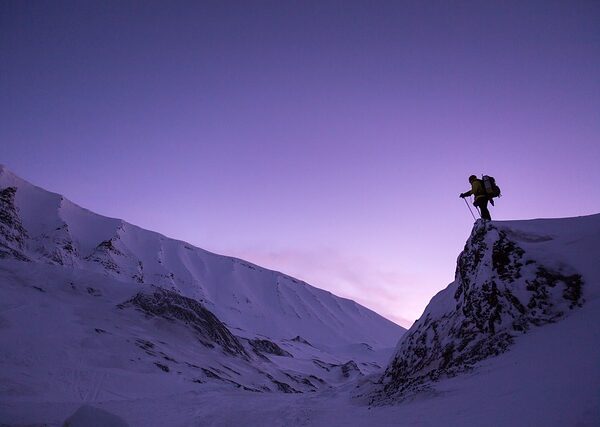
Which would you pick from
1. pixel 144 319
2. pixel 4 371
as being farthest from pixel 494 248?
pixel 144 319

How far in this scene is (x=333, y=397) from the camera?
1575cm

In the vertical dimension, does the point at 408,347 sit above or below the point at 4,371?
above

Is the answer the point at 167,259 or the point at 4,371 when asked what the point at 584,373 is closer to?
the point at 4,371

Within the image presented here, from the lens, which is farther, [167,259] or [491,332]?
[167,259]

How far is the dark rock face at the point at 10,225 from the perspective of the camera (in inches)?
3336

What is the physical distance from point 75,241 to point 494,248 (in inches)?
4511

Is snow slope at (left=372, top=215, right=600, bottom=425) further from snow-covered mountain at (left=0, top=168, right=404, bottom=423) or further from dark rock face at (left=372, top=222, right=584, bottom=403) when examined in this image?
snow-covered mountain at (left=0, top=168, right=404, bottom=423)

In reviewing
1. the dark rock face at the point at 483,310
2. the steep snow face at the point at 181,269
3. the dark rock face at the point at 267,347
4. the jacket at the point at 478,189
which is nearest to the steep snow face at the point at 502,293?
the dark rock face at the point at 483,310

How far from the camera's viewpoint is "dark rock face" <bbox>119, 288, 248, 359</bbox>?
45000 mm

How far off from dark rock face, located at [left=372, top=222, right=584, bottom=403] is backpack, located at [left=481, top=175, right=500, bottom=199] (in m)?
1.23

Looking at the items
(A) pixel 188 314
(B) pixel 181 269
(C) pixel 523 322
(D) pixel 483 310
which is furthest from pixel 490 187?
(B) pixel 181 269

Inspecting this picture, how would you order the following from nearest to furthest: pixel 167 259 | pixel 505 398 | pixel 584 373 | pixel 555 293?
pixel 584 373 → pixel 505 398 → pixel 555 293 → pixel 167 259

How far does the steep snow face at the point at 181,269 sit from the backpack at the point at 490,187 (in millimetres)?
70363

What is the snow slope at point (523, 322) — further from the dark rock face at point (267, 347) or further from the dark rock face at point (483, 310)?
the dark rock face at point (267, 347)
